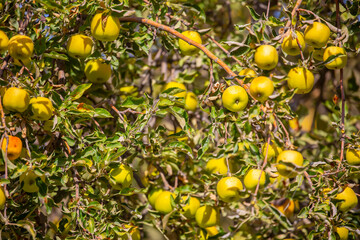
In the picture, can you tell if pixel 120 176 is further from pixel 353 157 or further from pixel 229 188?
pixel 353 157

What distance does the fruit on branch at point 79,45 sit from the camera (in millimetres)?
1424

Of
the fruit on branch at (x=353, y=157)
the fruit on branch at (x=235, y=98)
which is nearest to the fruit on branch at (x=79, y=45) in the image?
the fruit on branch at (x=235, y=98)

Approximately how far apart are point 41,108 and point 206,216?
2.51ft

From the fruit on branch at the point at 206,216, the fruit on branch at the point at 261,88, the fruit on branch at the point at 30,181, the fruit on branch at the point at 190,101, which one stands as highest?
Answer: the fruit on branch at the point at 261,88

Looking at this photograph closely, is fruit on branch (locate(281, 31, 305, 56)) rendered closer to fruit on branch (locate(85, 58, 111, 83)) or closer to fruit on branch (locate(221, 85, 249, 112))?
fruit on branch (locate(221, 85, 249, 112))

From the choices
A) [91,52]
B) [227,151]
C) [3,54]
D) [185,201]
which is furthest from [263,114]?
[3,54]

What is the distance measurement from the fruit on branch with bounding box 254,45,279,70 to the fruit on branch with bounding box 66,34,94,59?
1.89 feet

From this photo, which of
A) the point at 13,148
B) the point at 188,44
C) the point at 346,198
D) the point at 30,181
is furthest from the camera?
the point at 188,44

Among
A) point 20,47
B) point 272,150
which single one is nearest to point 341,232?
point 272,150

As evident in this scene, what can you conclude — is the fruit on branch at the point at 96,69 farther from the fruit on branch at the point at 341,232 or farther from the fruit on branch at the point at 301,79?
the fruit on branch at the point at 341,232

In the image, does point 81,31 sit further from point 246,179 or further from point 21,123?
point 246,179

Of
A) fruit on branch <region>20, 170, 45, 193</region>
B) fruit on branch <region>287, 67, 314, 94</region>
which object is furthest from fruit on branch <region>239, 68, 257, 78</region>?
fruit on branch <region>20, 170, 45, 193</region>

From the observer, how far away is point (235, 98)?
132cm

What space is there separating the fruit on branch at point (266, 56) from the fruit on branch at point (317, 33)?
144 millimetres
